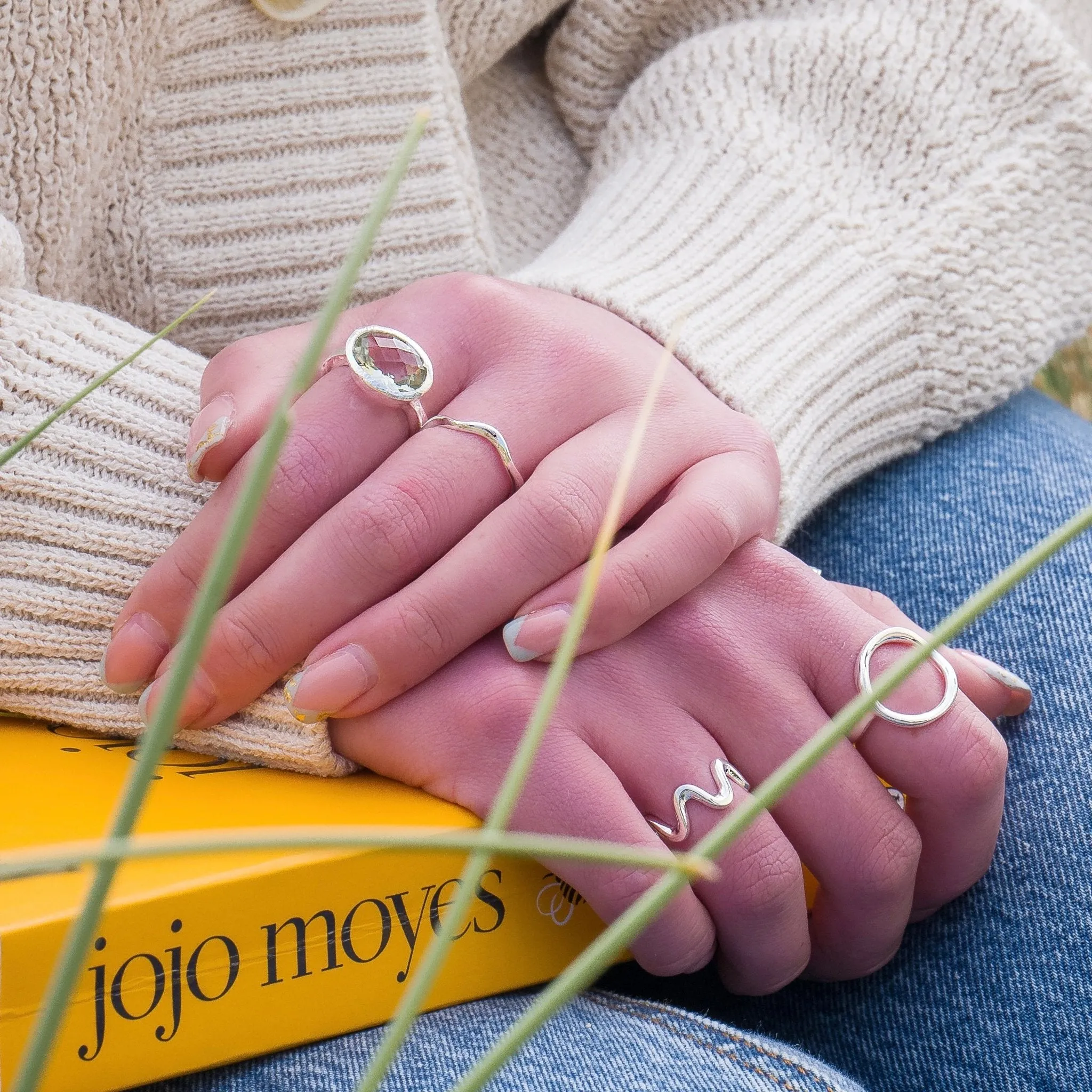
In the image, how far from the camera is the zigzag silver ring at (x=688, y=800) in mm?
430

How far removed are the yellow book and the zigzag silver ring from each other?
0.05m

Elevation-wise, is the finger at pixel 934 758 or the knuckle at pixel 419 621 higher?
the finger at pixel 934 758

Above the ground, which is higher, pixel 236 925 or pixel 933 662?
pixel 933 662

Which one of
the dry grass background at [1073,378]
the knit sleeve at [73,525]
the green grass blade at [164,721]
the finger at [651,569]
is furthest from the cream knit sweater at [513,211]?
the dry grass background at [1073,378]

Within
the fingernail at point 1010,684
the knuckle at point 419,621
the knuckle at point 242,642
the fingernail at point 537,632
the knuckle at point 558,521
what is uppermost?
the knuckle at point 558,521

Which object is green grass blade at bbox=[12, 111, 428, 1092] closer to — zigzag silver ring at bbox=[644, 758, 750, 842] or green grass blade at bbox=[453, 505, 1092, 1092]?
green grass blade at bbox=[453, 505, 1092, 1092]

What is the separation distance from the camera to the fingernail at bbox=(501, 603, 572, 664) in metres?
0.43

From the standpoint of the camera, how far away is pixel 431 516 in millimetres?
445

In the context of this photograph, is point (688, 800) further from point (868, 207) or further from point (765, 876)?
point (868, 207)

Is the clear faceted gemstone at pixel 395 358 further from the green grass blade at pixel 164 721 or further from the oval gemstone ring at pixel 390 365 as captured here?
the green grass blade at pixel 164 721

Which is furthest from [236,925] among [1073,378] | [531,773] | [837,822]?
[1073,378]

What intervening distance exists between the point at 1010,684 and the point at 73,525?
0.44 meters

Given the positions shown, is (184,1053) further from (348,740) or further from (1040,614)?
(1040,614)

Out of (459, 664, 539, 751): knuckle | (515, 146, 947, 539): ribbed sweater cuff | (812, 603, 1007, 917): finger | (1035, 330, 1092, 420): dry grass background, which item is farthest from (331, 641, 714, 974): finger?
(1035, 330, 1092, 420): dry grass background
